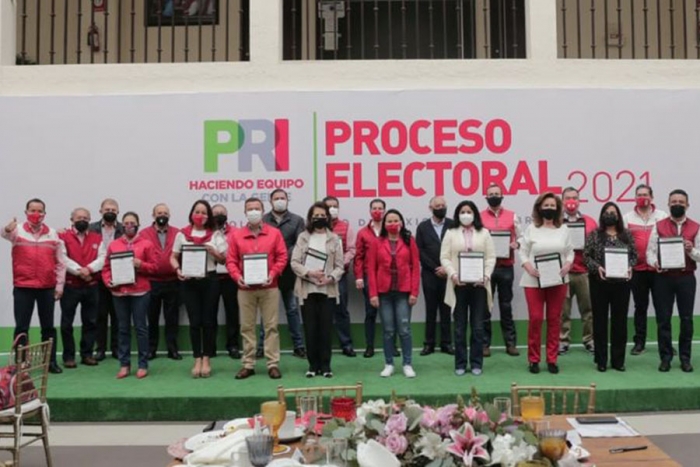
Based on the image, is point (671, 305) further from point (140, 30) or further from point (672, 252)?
point (140, 30)

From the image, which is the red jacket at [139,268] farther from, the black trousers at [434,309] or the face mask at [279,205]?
the black trousers at [434,309]

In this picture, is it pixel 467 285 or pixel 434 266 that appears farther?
pixel 434 266

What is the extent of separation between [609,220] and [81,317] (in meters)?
5.23

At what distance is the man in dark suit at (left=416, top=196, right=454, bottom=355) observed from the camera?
23.3 feet

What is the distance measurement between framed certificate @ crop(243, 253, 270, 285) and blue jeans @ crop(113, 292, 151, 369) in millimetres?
1083

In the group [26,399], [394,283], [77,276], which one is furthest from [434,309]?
[26,399]

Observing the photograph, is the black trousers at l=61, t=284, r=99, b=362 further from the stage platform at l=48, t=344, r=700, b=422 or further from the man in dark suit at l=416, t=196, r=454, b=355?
the man in dark suit at l=416, t=196, r=454, b=355

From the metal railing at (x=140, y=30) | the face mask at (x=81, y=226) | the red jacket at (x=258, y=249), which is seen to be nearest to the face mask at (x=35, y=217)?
the face mask at (x=81, y=226)

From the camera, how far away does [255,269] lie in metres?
6.22

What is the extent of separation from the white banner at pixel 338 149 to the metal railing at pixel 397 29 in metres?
1.43

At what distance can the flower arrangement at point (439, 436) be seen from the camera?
6.29 feet

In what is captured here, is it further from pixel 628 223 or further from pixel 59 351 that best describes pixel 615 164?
pixel 59 351

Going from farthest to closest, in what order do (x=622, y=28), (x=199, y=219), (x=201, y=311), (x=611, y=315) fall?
(x=622, y=28), (x=199, y=219), (x=201, y=311), (x=611, y=315)

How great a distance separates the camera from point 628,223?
22.8ft
